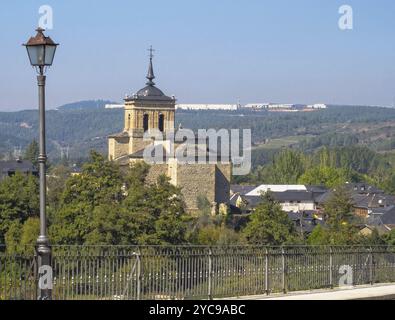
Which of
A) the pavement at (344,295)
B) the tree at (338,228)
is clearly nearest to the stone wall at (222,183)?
the tree at (338,228)

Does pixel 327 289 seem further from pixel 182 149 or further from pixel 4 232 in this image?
pixel 182 149

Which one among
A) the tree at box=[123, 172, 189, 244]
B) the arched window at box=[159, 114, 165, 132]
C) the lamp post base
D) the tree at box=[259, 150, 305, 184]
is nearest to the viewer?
the lamp post base

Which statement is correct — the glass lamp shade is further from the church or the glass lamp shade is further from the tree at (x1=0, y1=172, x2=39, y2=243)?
the church

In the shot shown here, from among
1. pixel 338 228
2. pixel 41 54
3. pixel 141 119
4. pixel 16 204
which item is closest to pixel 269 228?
pixel 338 228

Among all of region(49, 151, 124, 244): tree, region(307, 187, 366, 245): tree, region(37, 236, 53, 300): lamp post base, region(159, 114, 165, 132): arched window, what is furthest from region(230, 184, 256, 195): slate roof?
region(37, 236, 53, 300): lamp post base

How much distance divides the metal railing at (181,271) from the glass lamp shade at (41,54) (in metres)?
2.83

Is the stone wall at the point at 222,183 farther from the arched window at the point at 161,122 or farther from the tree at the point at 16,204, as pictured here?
the tree at the point at 16,204

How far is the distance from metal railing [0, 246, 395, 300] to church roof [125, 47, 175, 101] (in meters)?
79.9

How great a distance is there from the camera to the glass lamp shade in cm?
1603

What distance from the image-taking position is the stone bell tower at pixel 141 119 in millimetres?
100375
